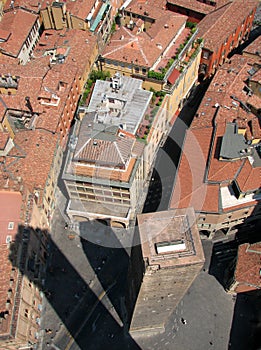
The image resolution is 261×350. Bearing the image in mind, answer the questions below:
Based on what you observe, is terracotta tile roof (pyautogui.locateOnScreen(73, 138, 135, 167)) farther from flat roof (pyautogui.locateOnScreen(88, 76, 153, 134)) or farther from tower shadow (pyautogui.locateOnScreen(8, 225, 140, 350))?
tower shadow (pyautogui.locateOnScreen(8, 225, 140, 350))

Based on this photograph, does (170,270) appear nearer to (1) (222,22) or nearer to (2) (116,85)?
(2) (116,85)

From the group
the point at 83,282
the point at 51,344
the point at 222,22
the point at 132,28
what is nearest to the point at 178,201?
the point at 83,282

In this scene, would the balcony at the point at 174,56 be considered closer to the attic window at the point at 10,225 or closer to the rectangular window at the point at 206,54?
the rectangular window at the point at 206,54

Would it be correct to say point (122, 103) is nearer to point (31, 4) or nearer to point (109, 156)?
point (109, 156)

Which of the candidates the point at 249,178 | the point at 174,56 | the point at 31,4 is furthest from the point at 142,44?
the point at 31,4

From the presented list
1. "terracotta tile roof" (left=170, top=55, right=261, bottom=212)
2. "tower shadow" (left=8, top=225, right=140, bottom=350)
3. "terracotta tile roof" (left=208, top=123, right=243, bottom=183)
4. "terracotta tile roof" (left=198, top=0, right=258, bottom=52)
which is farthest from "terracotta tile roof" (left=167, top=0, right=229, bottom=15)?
"tower shadow" (left=8, top=225, right=140, bottom=350)

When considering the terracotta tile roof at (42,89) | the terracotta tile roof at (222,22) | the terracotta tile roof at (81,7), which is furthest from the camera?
the terracotta tile roof at (81,7)

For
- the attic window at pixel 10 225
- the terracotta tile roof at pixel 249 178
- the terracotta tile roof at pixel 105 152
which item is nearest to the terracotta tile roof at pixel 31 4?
the terracotta tile roof at pixel 105 152
